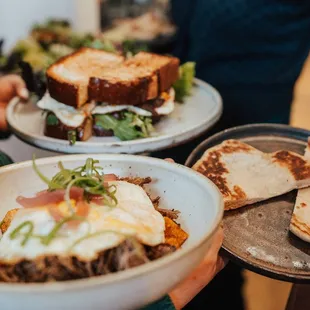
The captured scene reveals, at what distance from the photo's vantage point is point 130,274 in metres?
0.83

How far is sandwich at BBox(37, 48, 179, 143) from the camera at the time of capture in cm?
179

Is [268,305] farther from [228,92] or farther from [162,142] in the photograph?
[162,142]

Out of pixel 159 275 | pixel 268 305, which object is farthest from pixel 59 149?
pixel 268 305

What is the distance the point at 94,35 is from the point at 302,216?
2525 millimetres

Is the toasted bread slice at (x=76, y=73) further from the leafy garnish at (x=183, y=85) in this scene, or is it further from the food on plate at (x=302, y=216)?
the food on plate at (x=302, y=216)

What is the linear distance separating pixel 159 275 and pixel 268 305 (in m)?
1.91

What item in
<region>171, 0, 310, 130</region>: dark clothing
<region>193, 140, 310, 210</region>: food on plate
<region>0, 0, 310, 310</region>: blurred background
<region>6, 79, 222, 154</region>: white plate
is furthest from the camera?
<region>0, 0, 310, 310</region>: blurred background

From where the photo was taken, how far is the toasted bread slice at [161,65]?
1.95m

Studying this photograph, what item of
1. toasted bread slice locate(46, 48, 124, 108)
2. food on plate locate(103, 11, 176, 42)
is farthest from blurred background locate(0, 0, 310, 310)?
toasted bread slice locate(46, 48, 124, 108)

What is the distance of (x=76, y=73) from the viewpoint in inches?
75.6

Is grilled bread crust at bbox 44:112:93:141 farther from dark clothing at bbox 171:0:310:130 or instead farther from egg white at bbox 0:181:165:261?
dark clothing at bbox 171:0:310:130

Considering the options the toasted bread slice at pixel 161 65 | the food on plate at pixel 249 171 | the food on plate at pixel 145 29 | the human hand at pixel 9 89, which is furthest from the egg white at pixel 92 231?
the food on plate at pixel 145 29

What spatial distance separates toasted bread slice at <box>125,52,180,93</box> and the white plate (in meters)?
0.13

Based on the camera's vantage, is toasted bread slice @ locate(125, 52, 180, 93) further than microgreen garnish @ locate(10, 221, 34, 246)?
Yes
